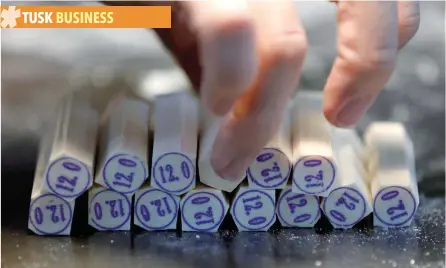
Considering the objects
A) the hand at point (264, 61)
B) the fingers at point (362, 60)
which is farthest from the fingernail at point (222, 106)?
the fingers at point (362, 60)

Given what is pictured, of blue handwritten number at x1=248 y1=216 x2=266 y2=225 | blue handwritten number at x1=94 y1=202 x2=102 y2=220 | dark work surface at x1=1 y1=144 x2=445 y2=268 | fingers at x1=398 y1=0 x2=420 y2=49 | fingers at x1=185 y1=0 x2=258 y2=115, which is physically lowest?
dark work surface at x1=1 y1=144 x2=445 y2=268

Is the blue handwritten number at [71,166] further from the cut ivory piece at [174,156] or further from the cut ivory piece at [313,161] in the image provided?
the cut ivory piece at [313,161]

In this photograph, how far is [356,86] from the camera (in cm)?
66

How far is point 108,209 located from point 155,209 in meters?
0.05

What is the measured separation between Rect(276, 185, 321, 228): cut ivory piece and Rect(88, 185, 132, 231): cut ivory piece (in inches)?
5.9

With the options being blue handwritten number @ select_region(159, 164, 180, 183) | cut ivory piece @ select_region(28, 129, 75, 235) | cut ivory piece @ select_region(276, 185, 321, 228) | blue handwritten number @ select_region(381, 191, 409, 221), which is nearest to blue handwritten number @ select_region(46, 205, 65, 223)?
cut ivory piece @ select_region(28, 129, 75, 235)

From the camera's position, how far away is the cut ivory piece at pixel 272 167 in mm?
719

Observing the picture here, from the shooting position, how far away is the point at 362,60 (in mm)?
656

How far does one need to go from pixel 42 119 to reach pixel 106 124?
0.71 feet

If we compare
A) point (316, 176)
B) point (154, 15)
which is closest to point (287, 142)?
point (316, 176)

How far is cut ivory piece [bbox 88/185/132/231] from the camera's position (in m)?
0.73

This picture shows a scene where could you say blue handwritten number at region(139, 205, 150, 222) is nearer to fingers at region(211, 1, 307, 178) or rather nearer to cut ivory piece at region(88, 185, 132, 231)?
cut ivory piece at region(88, 185, 132, 231)

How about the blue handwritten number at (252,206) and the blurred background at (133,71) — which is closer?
the blue handwritten number at (252,206)

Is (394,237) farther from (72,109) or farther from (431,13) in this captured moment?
(431,13)
